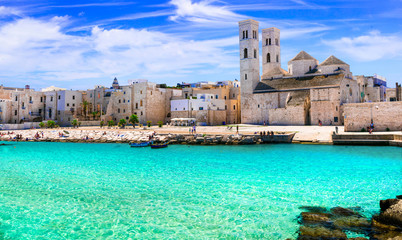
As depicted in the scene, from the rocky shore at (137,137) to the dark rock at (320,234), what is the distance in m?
22.1

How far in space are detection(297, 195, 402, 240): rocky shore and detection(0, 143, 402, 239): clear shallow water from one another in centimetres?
44

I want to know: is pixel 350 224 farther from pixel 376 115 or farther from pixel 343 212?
pixel 376 115

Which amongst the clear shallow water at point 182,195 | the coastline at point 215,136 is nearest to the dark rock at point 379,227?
the clear shallow water at point 182,195

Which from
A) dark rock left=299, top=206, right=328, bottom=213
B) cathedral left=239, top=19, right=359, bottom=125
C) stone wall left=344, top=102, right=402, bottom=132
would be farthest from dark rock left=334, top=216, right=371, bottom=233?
cathedral left=239, top=19, right=359, bottom=125

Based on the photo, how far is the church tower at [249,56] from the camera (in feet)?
159

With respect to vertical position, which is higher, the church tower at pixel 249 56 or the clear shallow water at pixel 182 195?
the church tower at pixel 249 56

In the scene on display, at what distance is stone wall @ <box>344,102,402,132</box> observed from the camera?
2889 cm

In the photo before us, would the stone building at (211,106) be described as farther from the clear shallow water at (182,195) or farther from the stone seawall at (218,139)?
the clear shallow water at (182,195)

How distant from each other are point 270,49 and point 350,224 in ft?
162

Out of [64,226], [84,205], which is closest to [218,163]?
[84,205]

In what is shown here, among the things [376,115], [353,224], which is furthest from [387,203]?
[376,115]

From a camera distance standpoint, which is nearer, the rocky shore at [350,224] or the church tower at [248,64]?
the rocky shore at [350,224]

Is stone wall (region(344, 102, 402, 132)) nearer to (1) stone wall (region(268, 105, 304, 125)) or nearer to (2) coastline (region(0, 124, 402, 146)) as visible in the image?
(2) coastline (region(0, 124, 402, 146))

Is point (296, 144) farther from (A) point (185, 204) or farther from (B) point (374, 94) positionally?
(B) point (374, 94)
